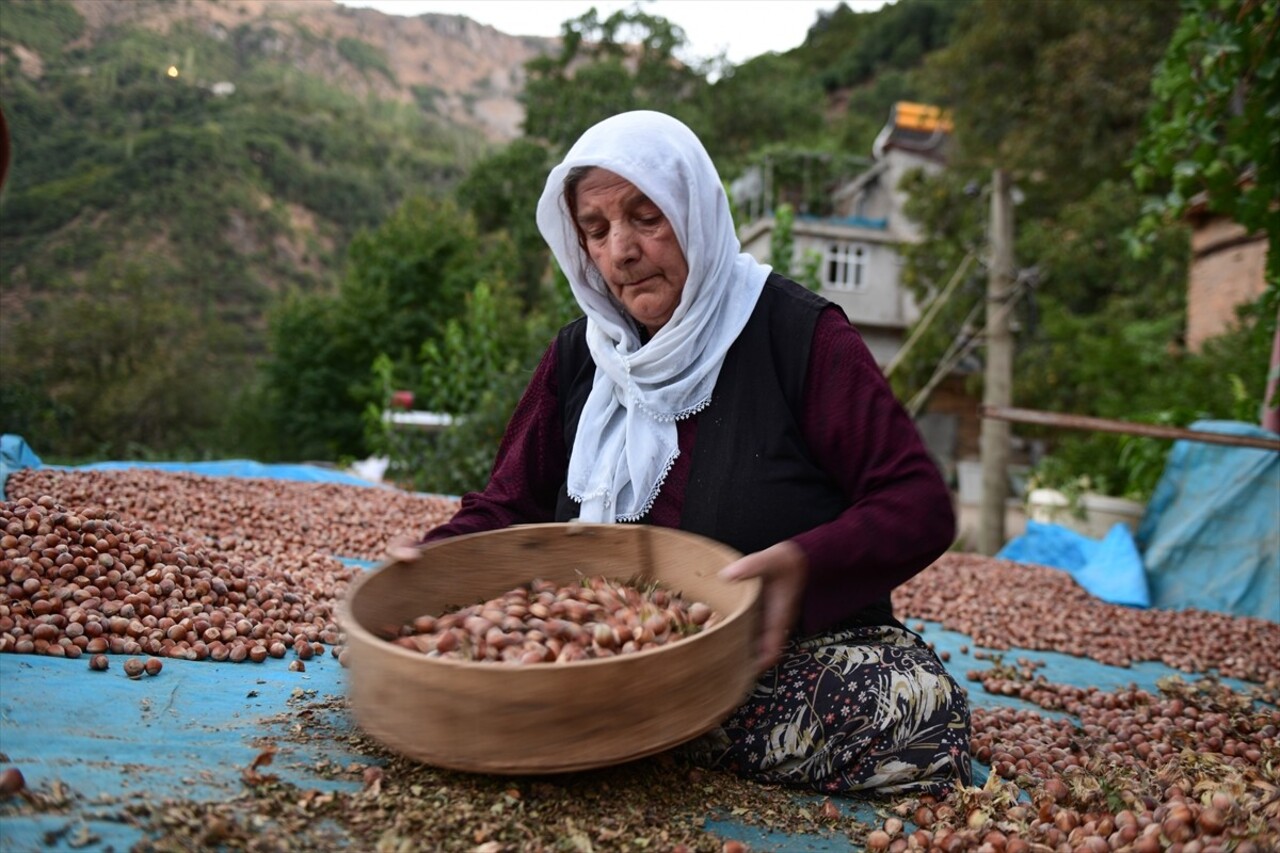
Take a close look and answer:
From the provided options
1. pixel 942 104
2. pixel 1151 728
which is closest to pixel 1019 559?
pixel 1151 728

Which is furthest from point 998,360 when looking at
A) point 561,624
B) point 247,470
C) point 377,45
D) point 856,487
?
point 377,45

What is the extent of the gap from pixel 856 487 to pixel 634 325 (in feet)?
2.09

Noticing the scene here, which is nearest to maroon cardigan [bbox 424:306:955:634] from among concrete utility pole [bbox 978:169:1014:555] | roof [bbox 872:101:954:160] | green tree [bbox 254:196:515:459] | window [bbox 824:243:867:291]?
concrete utility pole [bbox 978:169:1014:555]

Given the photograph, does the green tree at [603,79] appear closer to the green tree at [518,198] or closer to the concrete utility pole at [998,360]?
the green tree at [518,198]

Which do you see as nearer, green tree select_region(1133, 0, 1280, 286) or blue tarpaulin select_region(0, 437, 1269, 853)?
blue tarpaulin select_region(0, 437, 1269, 853)

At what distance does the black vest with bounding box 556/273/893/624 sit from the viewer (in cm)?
191

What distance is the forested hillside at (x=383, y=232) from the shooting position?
10797 mm

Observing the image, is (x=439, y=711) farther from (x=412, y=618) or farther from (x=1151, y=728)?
(x=1151, y=728)

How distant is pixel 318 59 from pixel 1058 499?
105 feet

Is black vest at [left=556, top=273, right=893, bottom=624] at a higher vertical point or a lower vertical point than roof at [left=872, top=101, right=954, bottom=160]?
lower

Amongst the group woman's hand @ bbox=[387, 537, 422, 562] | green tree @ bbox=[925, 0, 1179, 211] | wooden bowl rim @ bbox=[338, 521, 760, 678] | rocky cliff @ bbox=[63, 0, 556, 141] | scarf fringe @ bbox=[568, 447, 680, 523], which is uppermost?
rocky cliff @ bbox=[63, 0, 556, 141]

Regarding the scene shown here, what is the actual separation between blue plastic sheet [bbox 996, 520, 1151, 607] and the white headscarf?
13.3 feet

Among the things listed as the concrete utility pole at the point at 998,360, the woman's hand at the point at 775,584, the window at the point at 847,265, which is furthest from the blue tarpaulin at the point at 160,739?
the window at the point at 847,265

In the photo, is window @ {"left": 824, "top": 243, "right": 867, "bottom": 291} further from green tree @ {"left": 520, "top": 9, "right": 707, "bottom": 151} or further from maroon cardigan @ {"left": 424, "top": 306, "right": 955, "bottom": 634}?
maroon cardigan @ {"left": 424, "top": 306, "right": 955, "bottom": 634}
